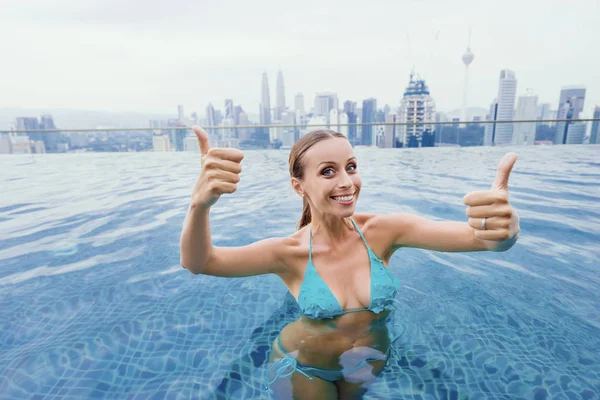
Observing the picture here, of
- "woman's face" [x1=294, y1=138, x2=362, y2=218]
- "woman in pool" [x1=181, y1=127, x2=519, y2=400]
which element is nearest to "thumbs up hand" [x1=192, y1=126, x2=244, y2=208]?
"woman in pool" [x1=181, y1=127, x2=519, y2=400]

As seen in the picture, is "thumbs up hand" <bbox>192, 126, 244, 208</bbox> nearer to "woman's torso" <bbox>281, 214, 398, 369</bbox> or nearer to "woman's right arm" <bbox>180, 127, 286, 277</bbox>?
"woman's right arm" <bbox>180, 127, 286, 277</bbox>

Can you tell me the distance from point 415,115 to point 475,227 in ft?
73.9

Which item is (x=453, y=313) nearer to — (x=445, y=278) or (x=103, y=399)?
(x=445, y=278)

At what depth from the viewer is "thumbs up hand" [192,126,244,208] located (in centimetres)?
115

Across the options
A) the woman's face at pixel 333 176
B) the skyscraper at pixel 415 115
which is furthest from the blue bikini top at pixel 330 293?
the skyscraper at pixel 415 115

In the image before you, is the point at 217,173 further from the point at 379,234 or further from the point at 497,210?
the point at 379,234

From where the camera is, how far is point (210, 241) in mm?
1418

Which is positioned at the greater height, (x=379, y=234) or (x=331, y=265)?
(x=379, y=234)

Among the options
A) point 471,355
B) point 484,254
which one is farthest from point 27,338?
point 484,254

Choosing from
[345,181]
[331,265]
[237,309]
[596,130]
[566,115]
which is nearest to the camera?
[345,181]

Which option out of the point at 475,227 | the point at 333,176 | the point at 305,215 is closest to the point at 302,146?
the point at 333,176

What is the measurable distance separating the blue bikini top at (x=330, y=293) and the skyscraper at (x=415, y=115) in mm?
9396

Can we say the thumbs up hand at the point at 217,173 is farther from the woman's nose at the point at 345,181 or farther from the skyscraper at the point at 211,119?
the skyscraper at the point at 211,119

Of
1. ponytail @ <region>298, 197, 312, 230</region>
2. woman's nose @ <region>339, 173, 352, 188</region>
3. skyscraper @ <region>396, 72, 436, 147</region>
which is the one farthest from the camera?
skyscraper @ <region>396, 72, 436, 147</region>
